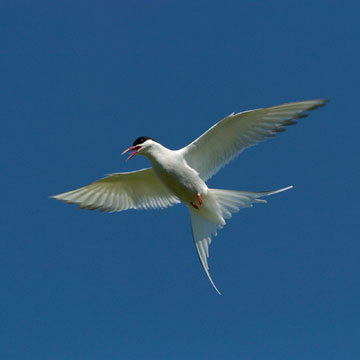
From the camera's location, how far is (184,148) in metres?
8.47

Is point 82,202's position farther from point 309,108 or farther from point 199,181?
point 309,108

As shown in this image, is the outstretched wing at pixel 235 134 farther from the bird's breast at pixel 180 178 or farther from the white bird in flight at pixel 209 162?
the bird's breast at pixel 180 178

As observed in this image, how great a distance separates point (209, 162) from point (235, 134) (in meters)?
0.70

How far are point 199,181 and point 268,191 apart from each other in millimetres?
1225

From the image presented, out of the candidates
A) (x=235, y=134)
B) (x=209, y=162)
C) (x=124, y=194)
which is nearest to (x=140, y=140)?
(x=209, y=162)

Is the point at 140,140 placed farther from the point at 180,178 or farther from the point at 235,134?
the point at 235,134

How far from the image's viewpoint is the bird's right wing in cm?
937

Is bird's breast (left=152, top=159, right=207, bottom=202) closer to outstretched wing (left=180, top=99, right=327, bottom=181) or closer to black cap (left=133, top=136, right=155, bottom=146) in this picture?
outstretched wing (left=180, top=99, right=327, bottom=181)

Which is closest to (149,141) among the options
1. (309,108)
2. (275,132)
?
(275,132)

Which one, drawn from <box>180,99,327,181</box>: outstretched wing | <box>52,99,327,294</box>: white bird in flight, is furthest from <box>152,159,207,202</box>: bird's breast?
<box>180,99,327,181</box>: outstretched wing

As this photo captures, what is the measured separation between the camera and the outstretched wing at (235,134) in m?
7.70

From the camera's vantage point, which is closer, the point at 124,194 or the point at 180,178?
the point at 180,178

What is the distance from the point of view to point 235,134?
8.16 m

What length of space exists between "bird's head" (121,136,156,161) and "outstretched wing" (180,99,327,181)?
611 millimetres
